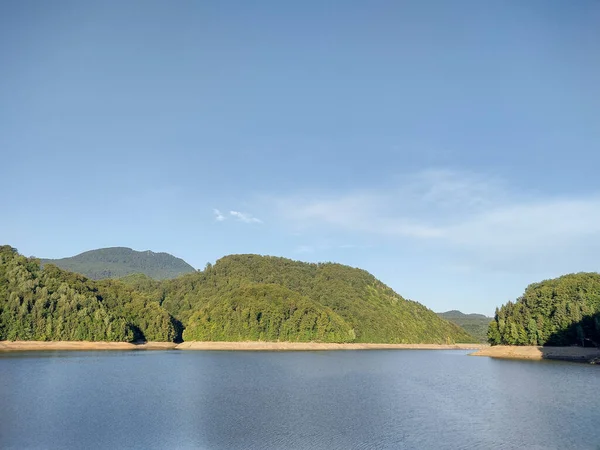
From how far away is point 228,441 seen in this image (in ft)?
99.2

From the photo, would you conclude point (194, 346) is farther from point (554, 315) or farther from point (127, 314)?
point (554, 315)

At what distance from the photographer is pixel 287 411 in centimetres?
4075

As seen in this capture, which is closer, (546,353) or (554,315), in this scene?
(546,353)

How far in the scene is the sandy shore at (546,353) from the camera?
108812mm

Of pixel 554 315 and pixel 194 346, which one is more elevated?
pixel 554 315

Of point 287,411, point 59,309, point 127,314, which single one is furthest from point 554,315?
point 127,314

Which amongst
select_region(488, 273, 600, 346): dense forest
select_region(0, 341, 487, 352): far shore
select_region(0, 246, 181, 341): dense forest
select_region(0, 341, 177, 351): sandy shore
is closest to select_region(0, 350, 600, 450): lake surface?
select_region(0, 341, 177, 351): sandy shore

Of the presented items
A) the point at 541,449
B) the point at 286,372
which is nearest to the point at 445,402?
the point at 541,449

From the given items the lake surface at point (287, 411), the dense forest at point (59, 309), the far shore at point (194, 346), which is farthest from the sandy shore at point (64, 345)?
the lake surface at point (287, 411)

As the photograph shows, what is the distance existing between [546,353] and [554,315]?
34.4ft

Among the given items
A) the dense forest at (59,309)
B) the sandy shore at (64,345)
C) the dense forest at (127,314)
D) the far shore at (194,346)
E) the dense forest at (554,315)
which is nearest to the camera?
the sandy shore at (64,345)

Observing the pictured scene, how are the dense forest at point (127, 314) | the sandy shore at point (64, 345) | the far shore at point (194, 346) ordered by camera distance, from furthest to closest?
1. the far shore at point (194, 346)
2. the dense forest at point (127, 314)
3. the sandy shore at point (64, 345)

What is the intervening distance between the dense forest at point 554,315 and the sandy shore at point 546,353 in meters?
2.82

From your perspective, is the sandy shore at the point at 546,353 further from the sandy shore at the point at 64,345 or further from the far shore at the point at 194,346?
the sandy shore at the point at 64,345
